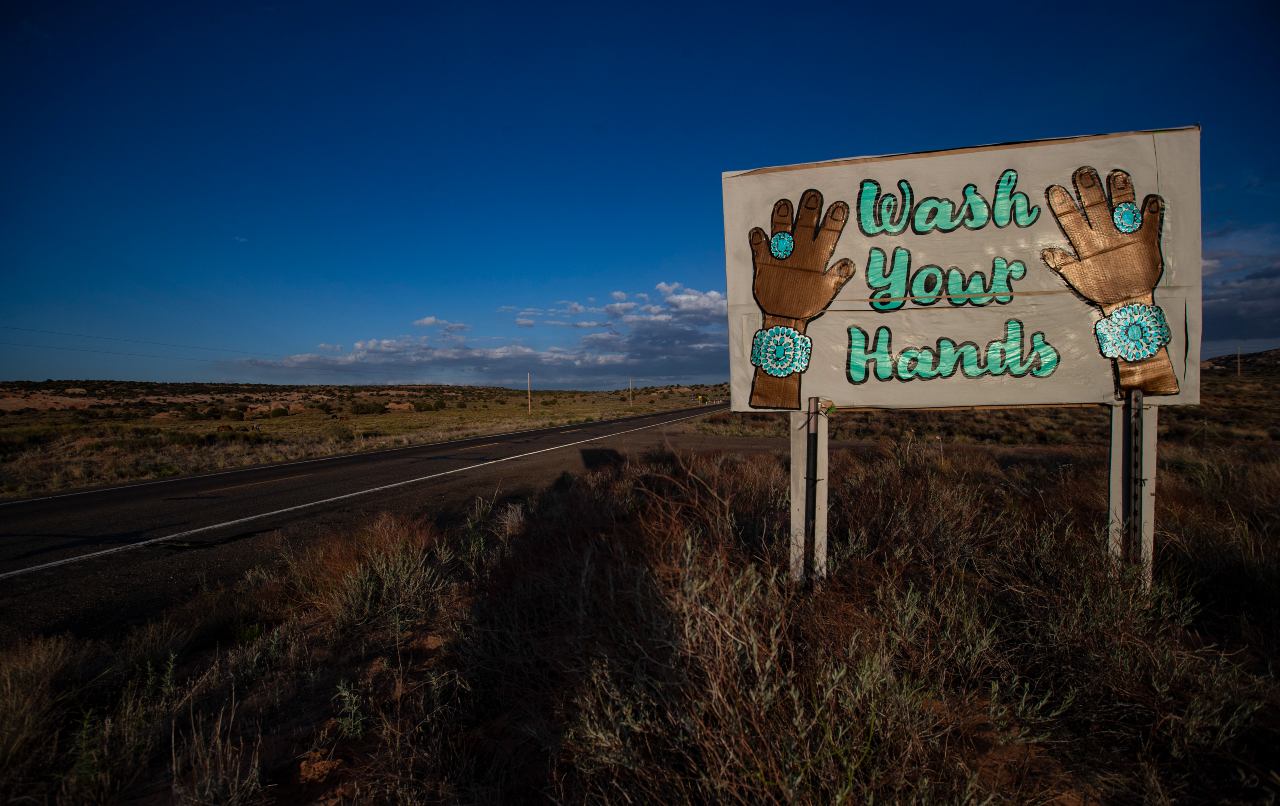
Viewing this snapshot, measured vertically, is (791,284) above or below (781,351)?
above

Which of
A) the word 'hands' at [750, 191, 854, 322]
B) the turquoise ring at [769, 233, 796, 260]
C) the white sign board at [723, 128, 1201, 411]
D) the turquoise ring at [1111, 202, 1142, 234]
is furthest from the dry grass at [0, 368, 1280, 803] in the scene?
the turquoise ring at [1111, 202, 1142, 234]

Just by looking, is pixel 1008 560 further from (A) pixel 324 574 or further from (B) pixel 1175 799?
(A) pixel 324 574

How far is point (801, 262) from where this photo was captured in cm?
445

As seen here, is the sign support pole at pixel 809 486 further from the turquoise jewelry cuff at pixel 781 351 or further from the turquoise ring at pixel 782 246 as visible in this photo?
the turquoise ring at pixel 782 246

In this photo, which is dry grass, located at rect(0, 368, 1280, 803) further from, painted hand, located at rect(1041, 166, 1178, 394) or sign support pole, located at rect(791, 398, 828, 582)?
painted hand, located at rect(1041, 166, 1178, 394)

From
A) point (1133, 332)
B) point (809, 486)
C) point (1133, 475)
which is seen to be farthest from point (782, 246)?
point (1133, 475)

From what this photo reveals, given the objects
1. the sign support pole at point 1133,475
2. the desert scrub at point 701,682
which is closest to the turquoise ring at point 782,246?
the desert scrub at point 701,682

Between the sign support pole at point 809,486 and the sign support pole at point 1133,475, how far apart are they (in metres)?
2.18

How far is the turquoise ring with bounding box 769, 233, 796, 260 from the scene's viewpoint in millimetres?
4453

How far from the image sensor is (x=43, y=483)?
14328 millimetres

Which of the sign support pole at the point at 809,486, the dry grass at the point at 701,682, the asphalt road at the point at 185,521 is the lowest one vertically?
the asphalt road at the point at 185,521

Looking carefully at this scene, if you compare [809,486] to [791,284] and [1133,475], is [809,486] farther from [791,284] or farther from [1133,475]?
[1133,475]

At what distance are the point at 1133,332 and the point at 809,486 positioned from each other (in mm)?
2709

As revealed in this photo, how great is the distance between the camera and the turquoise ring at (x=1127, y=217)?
418cm
